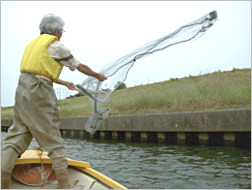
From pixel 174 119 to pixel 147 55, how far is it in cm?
629

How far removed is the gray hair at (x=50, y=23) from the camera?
10.6 feet

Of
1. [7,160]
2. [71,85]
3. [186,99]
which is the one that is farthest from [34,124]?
[186,99]

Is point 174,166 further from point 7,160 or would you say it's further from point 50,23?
point 50,23

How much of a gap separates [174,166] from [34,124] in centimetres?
437

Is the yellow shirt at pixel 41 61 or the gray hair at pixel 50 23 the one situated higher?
the gray hair at pixel 50 23

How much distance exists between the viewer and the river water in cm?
559

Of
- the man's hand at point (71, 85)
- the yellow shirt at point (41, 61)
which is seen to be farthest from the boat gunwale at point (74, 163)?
the yellow shirt at point (41, 61)

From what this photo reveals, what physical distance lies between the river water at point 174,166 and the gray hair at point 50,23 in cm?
325

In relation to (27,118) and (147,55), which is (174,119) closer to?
(147,55)

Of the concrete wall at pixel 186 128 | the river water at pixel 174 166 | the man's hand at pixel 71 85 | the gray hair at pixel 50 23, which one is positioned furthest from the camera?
A: the concrete wall at pixel 186 128

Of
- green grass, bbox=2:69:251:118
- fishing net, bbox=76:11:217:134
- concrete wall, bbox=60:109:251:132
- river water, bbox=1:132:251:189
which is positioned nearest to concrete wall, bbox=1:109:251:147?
concrete wall, bbox=60:109:251:132

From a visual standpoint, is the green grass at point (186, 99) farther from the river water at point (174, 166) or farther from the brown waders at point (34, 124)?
the brown waders at point (34, 124)

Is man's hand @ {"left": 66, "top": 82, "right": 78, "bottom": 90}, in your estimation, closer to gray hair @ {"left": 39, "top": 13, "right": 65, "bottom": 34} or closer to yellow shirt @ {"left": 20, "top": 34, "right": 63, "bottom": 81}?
yellow shirt @ {"left": 20, "top": 34, "right": 63, "bottom": 81}

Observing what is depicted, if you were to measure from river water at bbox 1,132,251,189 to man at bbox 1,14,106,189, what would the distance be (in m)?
2.78
